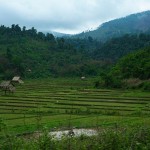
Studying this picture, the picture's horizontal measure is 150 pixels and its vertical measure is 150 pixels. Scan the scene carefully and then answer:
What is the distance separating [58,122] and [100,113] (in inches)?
229

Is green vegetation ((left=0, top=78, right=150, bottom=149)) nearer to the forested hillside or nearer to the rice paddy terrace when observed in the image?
the rice paddy terrace

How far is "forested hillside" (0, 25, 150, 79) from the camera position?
268 ft

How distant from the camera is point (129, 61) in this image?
57.0m

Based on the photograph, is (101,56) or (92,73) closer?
(92,73)

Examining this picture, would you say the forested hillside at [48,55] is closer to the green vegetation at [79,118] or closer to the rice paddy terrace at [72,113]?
the rice paddy terrace at [72,113]

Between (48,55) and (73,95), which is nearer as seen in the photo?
(73,95)

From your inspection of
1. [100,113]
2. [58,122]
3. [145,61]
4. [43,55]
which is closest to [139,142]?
[58,122]

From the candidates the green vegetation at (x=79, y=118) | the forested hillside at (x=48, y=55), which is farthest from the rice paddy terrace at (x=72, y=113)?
the forested hillside at (x=48, y=55)

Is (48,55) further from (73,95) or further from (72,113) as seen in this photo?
(72,113)

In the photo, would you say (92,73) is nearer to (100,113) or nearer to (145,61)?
(145,61)

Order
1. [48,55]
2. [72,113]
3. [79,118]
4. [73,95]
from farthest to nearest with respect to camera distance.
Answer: [48,55] → [73,95] → [72,113] → [79,118]

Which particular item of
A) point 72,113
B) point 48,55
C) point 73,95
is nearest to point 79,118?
point 72,113

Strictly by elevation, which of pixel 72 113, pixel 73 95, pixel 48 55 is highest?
pixel 48 55

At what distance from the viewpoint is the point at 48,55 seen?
97.6 meters
